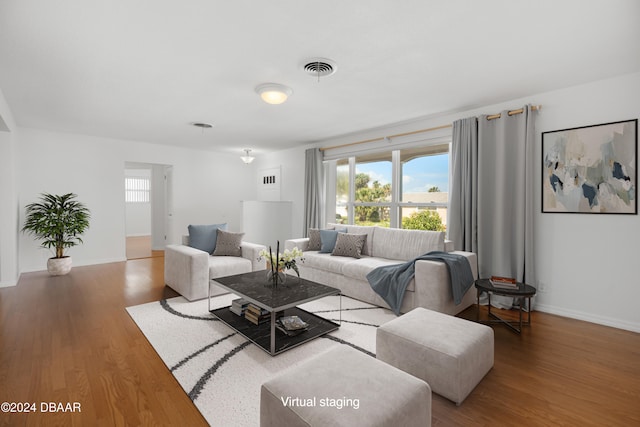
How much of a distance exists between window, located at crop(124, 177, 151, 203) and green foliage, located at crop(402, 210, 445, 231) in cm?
936

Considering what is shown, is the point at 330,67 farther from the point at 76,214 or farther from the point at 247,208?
the point at 76,214

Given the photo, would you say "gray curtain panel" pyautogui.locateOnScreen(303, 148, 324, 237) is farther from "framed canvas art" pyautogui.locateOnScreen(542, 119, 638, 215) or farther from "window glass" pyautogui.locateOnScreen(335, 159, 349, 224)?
Answer: "framed canvas art" pyautogui.locateOnScreen(542, 119, 638, 215)

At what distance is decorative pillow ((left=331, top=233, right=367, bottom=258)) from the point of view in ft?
13.7

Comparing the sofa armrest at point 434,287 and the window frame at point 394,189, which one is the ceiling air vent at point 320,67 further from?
the window frame at point 394,189

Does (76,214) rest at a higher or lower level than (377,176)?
lower

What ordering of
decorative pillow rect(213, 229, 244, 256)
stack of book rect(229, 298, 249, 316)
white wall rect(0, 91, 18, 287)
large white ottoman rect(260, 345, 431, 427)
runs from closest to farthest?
large white ottoman rect(260, 345, 431, 427)
stack of book rect(229, 298, 249, 316)
white wall rect(0, 91, 18, 287)
decorative pillow rect(213, 229, 244, 256)

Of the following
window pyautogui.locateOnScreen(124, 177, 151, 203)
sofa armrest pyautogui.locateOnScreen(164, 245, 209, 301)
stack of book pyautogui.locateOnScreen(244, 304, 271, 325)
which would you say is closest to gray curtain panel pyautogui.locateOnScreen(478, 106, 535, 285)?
stack of book pyautogui.locateOnScreen(244, 304, 271, 325)

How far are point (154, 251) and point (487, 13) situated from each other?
7621 mm

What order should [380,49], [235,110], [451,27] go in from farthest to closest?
1. [235,110]
2. [380,49]
3. [451,27]

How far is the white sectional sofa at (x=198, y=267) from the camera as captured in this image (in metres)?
3.58

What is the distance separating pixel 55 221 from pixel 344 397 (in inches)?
220

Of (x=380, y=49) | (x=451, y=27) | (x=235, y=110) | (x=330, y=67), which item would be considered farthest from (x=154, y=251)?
(x=451, y=27)

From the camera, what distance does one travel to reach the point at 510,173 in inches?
140

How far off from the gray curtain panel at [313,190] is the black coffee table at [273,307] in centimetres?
269
